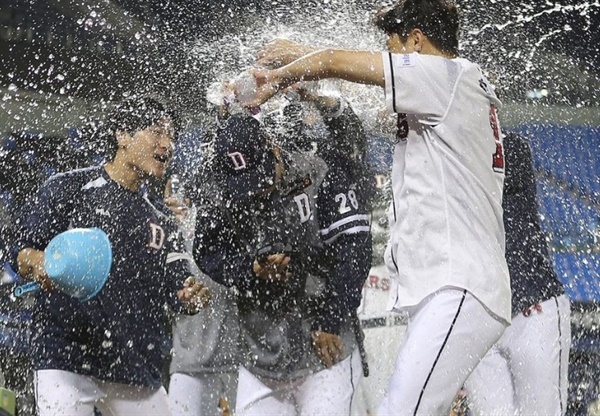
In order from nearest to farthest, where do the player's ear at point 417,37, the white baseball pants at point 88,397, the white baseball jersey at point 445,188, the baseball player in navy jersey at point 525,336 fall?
the white baseball jersey at point 445,188 < the player's ear at point 417,37 < the white baseball pants at point 88,397 < the baseball player in navy jersey at point 525,336

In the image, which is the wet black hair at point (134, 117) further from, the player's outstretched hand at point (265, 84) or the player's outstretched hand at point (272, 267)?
the player's outstretched hand at point (265, 84)

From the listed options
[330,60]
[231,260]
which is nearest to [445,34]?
[330,60]

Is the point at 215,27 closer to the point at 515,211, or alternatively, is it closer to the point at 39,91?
the point at 39,91

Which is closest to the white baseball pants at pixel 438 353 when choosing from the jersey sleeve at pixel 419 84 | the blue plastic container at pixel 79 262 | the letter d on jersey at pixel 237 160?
the jersey sleeve at pixel 419 84

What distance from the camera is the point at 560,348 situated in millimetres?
3604

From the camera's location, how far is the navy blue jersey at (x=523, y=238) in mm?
3645

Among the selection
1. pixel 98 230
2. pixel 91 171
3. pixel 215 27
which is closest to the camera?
pixel 98 230

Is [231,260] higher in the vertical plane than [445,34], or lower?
lower

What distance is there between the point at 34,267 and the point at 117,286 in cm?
35

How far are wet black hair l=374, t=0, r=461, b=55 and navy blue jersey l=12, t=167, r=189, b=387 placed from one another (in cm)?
144

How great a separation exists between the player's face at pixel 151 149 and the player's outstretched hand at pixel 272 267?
2.09 feet

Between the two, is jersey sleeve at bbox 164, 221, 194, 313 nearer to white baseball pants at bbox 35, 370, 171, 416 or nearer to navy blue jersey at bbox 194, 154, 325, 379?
navy blue jersey at bbox 194, 154, 325, 379

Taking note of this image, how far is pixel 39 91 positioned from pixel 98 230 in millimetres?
7224

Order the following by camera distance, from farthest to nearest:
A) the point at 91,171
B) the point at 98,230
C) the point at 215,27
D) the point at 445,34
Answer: the point at 215,27 < the point at 91,171 < the point at 98,230 < the point at 445,34
